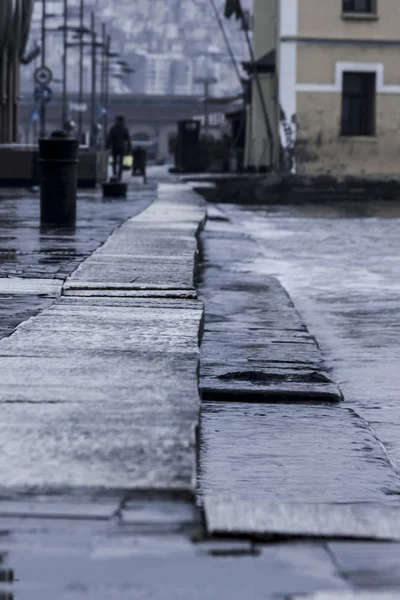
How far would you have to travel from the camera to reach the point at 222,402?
19.6ft

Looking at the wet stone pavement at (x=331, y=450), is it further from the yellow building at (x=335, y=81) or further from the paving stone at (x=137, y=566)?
the yellow building at (x=335, y=81)

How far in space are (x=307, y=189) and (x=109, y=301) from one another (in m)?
24.3

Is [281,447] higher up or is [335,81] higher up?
[335,81]

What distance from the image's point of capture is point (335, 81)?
3828cm

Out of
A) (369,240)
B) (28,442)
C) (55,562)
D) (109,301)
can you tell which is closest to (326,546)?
(55,562)

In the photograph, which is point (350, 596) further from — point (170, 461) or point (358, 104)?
point (358, 104)

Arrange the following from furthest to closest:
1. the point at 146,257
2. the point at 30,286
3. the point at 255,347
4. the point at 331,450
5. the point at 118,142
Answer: the point at 118,142 < the point at 146,257 < the point at 30,286 < the point at 255,347 < the point at 331,450

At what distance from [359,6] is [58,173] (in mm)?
24787

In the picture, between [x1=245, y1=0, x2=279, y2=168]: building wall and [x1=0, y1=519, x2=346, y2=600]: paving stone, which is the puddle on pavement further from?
[x1=245, y1=0, x2=279, y2=168]: building wall

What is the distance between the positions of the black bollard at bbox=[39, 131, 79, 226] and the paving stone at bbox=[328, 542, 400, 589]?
1159 centimetres

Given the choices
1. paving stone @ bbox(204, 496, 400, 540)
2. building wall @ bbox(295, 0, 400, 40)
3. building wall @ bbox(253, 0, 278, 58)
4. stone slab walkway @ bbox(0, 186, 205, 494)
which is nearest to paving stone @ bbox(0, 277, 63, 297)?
stone slab walkway @ bbox(0, 186, 205, 494)

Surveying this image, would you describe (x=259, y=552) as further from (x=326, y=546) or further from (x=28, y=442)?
(x=28, y=442)

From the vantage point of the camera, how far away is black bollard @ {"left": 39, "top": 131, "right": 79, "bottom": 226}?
1470 cm

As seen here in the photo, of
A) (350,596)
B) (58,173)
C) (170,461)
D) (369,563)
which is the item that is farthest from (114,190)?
(350,596)
